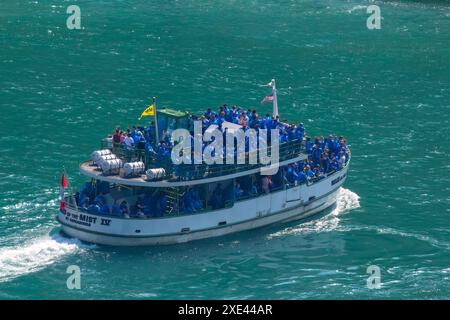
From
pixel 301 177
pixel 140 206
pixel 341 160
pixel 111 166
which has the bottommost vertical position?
pixel 140 206

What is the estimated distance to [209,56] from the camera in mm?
89188

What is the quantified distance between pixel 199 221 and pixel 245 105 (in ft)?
74.4

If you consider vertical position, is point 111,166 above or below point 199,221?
above

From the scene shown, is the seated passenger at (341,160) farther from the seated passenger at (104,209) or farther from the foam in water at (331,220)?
the seated passenger at (104,209)

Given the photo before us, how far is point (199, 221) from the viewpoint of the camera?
188 ft

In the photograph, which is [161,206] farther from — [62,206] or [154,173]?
[62,206]

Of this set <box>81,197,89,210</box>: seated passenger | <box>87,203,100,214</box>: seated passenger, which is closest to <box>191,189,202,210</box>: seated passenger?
<box>87,203,100,214</box>: seated passenger

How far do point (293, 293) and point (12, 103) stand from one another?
33245 mm

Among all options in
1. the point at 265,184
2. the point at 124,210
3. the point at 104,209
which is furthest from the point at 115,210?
the point at 265,184

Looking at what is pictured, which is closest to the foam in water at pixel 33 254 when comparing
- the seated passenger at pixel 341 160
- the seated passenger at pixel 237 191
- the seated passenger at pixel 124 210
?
the seated passenger at pixel 124 210

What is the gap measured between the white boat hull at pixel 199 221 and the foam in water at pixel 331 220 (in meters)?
0.88
